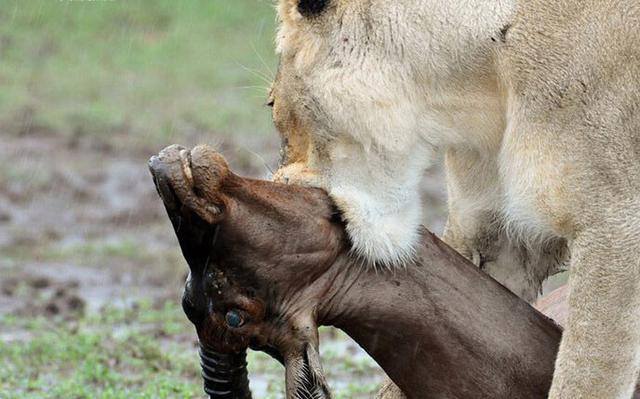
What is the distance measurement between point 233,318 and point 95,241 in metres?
4.97

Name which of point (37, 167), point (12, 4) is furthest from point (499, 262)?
point (12, 4)

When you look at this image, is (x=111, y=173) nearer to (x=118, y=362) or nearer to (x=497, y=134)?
(x=118, y=362)

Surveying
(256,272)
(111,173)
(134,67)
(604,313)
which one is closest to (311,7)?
(256,272)

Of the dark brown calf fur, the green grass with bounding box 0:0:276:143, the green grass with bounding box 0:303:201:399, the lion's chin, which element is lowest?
the green grass with bounding box 0:303:201:399

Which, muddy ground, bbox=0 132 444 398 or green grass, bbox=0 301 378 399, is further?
muddy ground, bbox=0 132 444 398

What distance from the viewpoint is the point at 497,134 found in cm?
415

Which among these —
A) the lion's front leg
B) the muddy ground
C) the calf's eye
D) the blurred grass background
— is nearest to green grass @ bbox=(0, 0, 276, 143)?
the blurred grass background

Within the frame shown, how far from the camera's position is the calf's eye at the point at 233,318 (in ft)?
13.0

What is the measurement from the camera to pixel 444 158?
4.52m

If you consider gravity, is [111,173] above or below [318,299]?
above

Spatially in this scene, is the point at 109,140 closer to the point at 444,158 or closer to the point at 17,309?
the point at 17,309

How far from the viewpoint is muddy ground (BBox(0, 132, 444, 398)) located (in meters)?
7.02

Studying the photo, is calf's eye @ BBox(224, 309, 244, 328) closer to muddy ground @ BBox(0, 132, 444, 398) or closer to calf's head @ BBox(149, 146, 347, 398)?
calf's head @ BBox(149, 146, 347, 398)

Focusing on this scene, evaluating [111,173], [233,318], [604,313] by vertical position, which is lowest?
[233,318]
